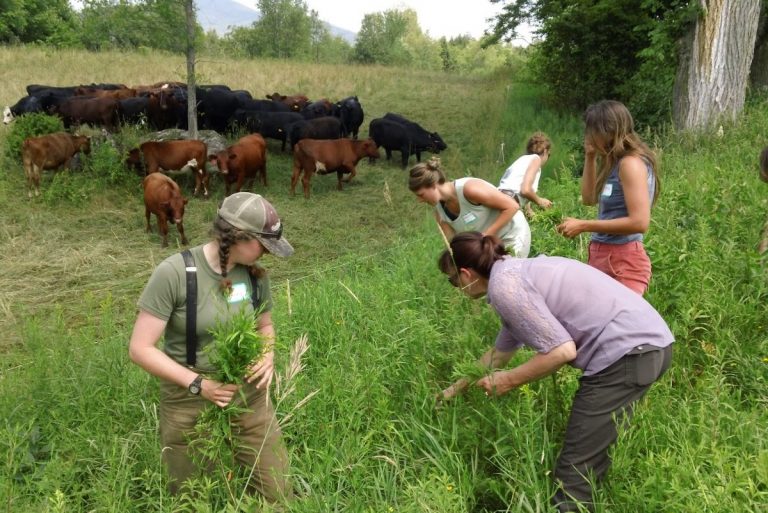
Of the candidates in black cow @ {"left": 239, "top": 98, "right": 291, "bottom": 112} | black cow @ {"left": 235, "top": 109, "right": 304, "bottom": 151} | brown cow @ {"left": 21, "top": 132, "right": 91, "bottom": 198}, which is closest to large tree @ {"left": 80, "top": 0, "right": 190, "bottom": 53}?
brown cow @ {"left": 21, "top": 132, "right": 91, "bottom": 198}

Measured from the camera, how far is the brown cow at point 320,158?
11.0m

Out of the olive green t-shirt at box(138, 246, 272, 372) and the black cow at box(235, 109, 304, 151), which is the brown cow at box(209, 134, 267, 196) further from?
the olive green t-shirt at box(138, 246, 272, 372)

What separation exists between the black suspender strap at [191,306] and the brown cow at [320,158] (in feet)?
27.9

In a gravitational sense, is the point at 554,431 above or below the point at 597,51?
below

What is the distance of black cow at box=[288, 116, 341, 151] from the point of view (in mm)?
12984

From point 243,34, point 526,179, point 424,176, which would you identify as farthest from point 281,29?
point 424,176

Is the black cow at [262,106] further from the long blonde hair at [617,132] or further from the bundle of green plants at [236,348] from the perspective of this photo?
the bundle of green plants at [236,348]

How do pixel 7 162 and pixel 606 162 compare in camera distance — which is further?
pixel 7 162

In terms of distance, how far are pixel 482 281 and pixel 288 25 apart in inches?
2075

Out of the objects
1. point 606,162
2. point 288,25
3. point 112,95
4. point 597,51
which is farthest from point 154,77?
point 288,25

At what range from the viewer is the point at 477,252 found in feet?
7.44

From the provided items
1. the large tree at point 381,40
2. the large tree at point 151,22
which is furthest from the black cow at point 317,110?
the large tree at point 381,40

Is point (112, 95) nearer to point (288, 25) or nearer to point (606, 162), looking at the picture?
point (606, 162)

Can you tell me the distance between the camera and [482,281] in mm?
2352
